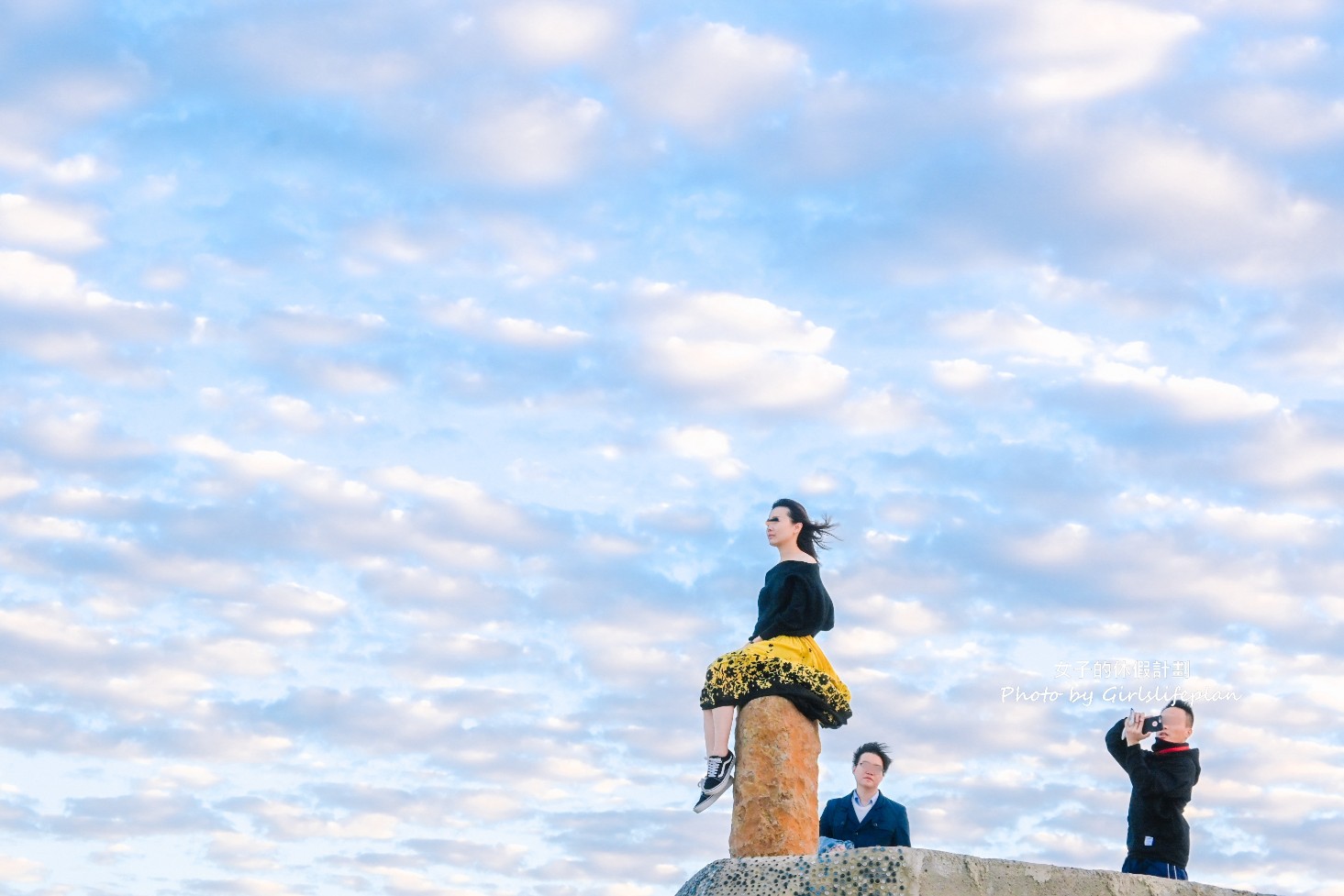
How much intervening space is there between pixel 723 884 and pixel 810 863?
0.61 metres

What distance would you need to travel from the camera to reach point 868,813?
39.3 ft

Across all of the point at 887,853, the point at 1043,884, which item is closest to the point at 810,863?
the point at 887,853

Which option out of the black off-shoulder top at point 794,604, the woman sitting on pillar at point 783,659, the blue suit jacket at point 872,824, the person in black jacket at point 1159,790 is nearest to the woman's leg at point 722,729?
the woman sitting on pillar at point 783,659

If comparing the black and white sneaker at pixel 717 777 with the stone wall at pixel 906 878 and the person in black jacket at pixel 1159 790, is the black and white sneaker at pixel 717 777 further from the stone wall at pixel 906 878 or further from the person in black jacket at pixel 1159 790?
the person in black jacket at pixel 1159 790

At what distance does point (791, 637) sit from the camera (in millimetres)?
11648

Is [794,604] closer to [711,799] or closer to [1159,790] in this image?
[711,799]

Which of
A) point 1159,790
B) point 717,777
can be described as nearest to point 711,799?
point 717,777

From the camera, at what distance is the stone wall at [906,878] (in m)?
9.46

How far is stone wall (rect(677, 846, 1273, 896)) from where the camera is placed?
9.46 metres

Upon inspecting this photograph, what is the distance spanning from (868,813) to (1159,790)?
2.07m

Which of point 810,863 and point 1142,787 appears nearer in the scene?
point 810,863

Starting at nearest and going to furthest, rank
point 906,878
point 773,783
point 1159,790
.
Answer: point 906,878, point 773,783, point 1159,790

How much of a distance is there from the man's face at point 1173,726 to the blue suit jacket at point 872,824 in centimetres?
195

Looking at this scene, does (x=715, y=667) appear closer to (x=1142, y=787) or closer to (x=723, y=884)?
(x=723, y=884)
